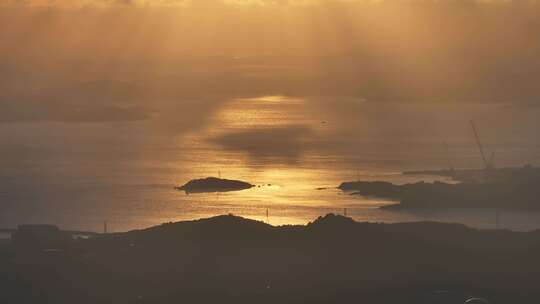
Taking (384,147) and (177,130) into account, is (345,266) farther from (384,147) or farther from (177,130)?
(177,130)

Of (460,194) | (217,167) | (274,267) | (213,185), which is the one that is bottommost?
(274,267)

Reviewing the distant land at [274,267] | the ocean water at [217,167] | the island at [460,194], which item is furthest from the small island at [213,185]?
the distant land at [274,267]

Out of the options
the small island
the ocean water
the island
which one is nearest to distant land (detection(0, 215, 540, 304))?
the ocean water

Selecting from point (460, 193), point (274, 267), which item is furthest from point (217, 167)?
point (274, 267)

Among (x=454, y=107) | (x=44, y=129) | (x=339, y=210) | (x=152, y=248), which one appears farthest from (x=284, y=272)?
(x=454, y=107)

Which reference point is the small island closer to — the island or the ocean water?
the ocean water

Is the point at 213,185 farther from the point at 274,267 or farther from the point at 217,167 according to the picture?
the point at 274,267

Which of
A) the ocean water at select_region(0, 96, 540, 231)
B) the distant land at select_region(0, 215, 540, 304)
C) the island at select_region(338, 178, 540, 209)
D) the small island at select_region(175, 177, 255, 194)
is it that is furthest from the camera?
the small island at select_region(175, 177, 255, 194)
